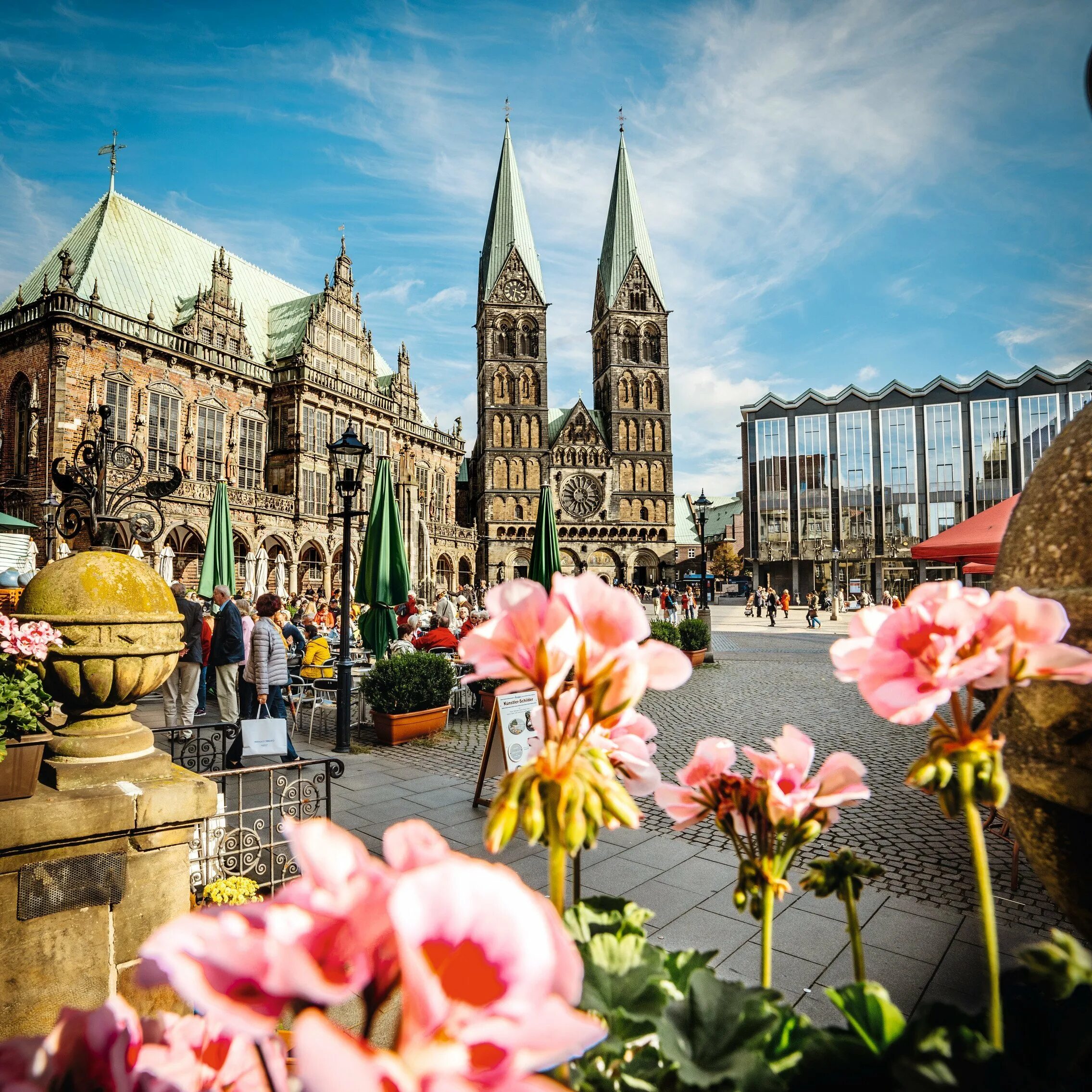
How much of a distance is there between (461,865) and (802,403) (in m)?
57.0

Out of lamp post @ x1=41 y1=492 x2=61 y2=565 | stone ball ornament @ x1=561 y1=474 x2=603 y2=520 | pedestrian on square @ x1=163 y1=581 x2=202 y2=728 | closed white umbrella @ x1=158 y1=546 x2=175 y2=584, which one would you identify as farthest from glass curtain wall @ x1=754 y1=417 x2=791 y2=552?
pedestrian on square @ x1=163 y1=581 x2=202 y2=728

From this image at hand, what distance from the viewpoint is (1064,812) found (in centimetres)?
135

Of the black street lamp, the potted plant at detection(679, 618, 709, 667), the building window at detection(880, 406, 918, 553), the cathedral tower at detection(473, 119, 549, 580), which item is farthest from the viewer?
the cathedral tower at detection(473, 119, 549, 580)

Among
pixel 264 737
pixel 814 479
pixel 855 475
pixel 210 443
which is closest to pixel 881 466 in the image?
pixel 855 475

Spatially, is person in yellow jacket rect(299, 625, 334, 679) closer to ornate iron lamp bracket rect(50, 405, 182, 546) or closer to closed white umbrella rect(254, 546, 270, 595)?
ornate iron lamp bracket rect(50, 405, 182, 546)

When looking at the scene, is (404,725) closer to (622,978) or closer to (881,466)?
(622,978)

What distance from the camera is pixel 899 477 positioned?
5109 centimetres

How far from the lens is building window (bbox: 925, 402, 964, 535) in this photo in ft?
164

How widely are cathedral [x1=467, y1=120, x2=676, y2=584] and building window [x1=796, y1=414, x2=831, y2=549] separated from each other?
34.2 ft

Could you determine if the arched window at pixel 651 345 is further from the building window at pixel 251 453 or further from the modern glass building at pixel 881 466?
the building window at pixel 251 453

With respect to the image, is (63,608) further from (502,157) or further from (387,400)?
(502,157)

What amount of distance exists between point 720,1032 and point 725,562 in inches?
3102

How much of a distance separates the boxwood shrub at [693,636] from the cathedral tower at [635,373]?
40910 millimetres

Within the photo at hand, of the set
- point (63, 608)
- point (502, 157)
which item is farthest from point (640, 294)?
point (63, 608)
